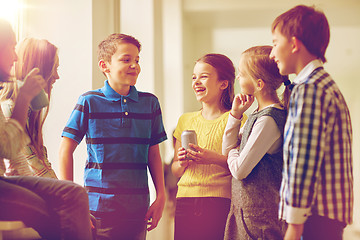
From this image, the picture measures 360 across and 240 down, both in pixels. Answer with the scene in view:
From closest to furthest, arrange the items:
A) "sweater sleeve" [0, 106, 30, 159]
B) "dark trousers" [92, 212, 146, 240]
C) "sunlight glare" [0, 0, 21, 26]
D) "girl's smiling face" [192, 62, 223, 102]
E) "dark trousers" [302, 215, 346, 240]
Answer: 1. "sweater sleeve" [0, 106, 30, 159]
2. "dark trousers" [302, 215, 346, 240]
3. "sunlight glare" [0, 0, 21, 26]
4. "dark trousers" [92, 212, 146, 240]
5. "girl's smiling face" [192, 62, 223, 102]

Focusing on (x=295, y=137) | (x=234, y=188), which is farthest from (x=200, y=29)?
(x=295, y=137)

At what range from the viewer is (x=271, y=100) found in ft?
3.36

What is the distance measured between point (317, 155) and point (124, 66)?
1.82ft

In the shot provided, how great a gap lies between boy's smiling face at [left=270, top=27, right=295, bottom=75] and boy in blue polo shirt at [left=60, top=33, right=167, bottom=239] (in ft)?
1.30

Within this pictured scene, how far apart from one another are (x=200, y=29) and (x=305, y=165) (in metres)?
1.34

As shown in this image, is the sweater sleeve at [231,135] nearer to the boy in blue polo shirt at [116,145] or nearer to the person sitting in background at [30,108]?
the boy in blue polo shirt at [116,145]

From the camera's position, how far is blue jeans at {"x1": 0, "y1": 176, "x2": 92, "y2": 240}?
678 mm

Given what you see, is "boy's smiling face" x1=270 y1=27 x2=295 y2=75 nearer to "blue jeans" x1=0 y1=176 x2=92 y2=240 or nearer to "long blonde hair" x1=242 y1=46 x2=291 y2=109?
"long blonde hair" x1=242 y1=46 x2=291 y2=109

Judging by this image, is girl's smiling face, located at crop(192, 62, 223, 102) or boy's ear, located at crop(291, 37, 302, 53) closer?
boy's ear, located at crop(291, 37, 302, 53)

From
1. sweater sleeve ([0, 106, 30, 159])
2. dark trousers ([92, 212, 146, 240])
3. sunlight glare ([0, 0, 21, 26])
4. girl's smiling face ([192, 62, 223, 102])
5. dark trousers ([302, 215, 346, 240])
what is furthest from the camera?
girl's smiling face ([192, 62, 223, 102])

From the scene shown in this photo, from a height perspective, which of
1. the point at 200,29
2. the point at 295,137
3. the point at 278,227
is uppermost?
the point at 200,29

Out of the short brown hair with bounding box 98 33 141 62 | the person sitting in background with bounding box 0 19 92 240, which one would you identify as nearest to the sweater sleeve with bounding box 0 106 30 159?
the person sitting in background with bounding box 0 19 92 240

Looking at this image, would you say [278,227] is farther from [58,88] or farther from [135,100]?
[58,88]

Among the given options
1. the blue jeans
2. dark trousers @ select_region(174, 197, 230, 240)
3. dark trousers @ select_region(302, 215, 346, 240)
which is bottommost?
dark trousers @ select_region(174, 197, 230, 240)
